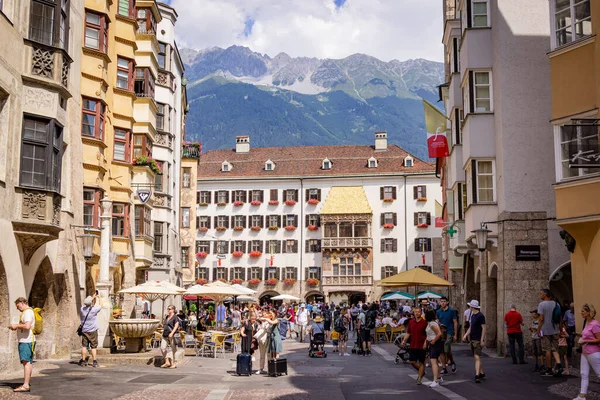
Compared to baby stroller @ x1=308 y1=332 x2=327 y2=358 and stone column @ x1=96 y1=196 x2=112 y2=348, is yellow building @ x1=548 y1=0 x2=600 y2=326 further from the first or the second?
stone column @ x1=96 y1=196 x2=112 y2=348

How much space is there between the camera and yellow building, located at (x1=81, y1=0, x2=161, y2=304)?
2969cm


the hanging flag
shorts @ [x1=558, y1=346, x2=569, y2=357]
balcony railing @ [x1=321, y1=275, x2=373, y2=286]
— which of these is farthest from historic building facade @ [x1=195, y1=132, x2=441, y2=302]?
shorts @ [x1=558, y1=346, x2=569, y2=357]

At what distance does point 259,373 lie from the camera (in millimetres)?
21516

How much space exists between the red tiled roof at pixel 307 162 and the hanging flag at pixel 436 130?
165 feet

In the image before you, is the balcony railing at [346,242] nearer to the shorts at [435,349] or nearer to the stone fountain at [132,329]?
the stone fountain at [132,329]

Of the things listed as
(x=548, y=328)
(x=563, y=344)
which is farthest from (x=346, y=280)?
(x=563, y=344)

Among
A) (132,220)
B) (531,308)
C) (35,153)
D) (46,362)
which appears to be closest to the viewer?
(35,153)

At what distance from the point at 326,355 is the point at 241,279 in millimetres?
55820

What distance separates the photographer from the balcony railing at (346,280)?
266 ft

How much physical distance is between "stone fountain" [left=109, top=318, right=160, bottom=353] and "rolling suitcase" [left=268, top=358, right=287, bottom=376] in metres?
5.20

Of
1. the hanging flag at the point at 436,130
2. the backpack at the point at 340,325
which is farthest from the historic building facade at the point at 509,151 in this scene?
the backpack at the point at 340,325

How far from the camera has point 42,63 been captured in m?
20.8

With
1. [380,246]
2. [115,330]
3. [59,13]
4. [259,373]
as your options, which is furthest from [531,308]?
[380,246]

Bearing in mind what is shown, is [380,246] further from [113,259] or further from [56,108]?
[56,108]
